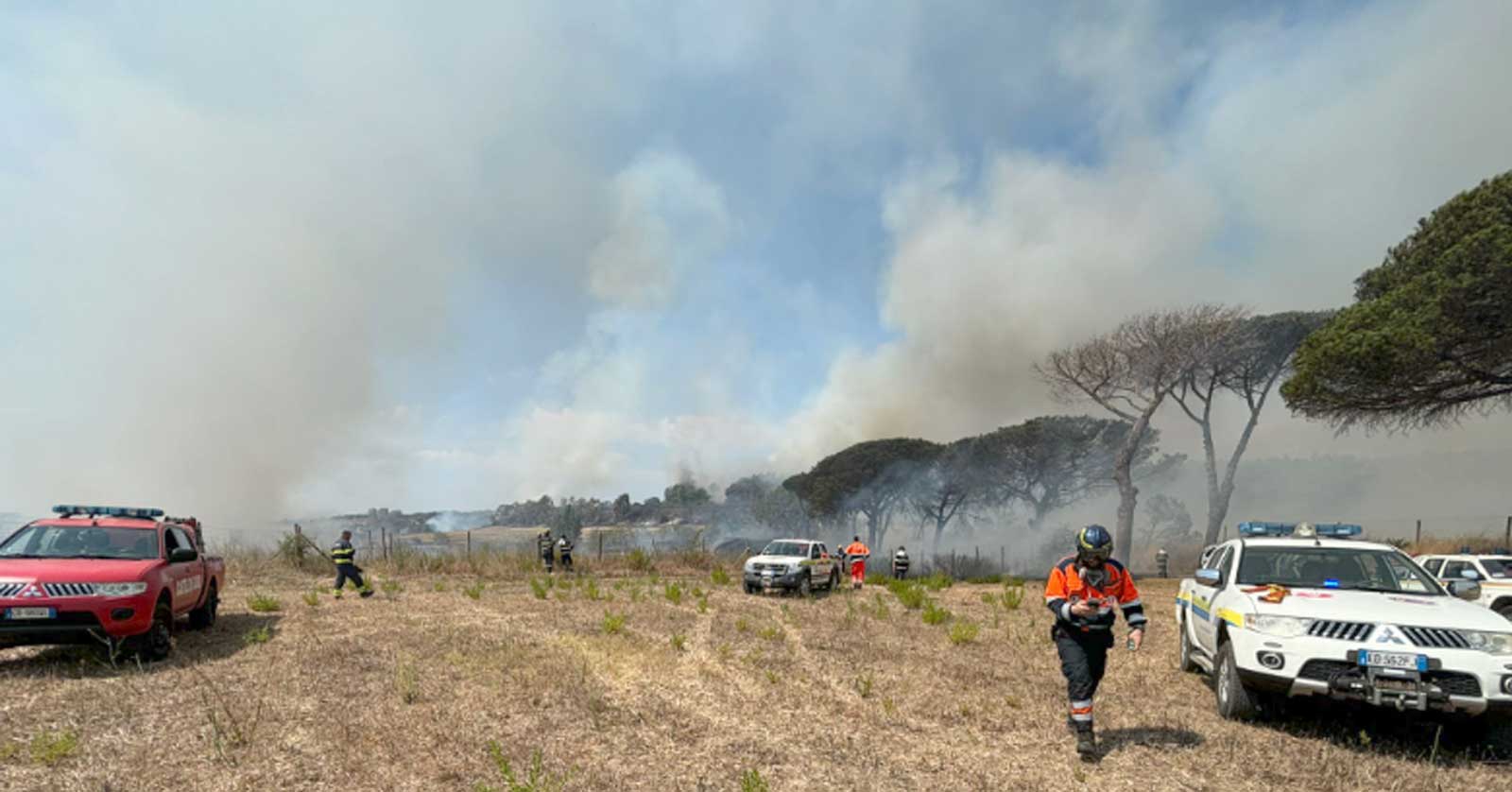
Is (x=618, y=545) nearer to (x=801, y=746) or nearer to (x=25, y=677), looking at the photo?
(x=25, y=677)

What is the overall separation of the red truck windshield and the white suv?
16.6m

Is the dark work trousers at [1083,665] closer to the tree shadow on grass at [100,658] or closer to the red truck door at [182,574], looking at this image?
the tree shadow on grass at [100,658]

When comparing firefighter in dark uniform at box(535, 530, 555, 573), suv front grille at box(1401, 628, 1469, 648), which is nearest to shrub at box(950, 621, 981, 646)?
suv front grille at box(1401, 628, 1469, 648)

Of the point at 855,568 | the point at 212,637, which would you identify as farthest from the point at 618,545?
the point at 212,637

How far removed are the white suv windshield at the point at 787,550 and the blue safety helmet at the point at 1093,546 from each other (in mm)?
12718

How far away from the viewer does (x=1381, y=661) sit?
5.14 metres

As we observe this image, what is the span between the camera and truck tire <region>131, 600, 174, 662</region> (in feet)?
25.4

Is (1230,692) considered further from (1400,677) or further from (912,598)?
(912,598)

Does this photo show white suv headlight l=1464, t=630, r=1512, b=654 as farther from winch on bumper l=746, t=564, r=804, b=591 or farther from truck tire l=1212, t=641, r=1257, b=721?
winch on bumper l=746, t=564, r=804, b=591

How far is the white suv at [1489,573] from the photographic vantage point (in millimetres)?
11617

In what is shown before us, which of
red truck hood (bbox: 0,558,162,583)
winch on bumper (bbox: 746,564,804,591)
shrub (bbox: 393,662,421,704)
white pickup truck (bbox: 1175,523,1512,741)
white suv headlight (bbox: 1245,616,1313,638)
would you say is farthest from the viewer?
winch on bumper (bbox: 746,564,804,591)

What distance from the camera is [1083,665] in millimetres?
5324

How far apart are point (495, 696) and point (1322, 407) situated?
2336 cm

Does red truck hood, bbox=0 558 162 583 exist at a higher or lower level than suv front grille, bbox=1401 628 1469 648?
higher
